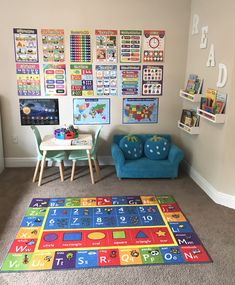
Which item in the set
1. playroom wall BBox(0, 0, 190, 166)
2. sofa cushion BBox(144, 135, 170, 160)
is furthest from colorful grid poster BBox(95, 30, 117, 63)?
sofa cushion BBox(144, 135, 170, 160)

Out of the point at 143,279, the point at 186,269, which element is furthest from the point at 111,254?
the point at 186,269

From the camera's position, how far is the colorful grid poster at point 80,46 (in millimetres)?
4176

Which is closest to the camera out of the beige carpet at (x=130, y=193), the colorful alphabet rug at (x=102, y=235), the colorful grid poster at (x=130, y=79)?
the beige carpet at (x=130, y=193)

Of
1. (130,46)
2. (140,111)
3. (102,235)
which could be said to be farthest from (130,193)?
(130,46)

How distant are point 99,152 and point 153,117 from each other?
3.29ft

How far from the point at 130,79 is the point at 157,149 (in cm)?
112

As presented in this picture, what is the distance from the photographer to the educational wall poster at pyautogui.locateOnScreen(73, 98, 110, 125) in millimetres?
4418

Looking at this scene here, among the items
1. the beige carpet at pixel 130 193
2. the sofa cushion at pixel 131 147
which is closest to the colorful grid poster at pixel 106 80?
the sofa cushion at pixel 131 147

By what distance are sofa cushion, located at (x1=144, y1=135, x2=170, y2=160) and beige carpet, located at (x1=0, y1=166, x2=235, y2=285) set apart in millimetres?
362

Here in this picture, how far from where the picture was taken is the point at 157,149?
418 centimetres

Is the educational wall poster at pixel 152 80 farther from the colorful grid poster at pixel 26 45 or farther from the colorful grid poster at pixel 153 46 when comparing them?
the colorful grid poster at pixel 26 45

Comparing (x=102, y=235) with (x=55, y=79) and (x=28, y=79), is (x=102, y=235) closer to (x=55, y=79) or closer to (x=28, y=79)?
(x=55, y=79)

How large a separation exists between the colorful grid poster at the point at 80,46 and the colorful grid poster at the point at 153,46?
2.67 ft

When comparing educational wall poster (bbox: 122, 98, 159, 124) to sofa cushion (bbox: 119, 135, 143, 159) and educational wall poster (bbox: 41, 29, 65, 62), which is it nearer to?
sofa cushion (bbox: 119, 135, 143, 159)
